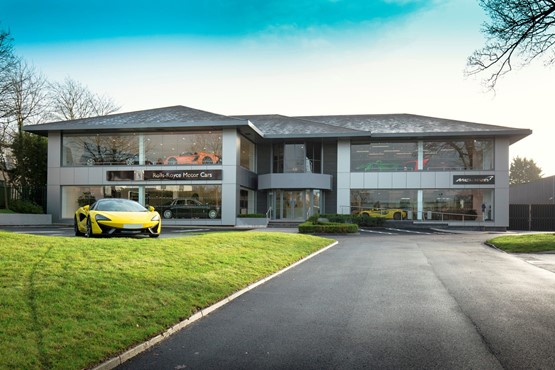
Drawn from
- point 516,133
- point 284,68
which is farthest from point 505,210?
point 284,68

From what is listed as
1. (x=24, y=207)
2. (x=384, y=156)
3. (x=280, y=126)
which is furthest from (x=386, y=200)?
(x=24, y=207)

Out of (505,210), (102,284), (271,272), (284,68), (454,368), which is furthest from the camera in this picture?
(505,210)

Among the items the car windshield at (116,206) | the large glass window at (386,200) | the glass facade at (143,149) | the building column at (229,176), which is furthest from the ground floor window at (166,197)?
the car windshield at (116,206)

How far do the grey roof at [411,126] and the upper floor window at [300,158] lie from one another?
4.01 meters

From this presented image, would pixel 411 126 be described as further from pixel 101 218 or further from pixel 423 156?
pixel 101 218

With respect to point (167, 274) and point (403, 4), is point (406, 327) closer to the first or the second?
point (167, 274)

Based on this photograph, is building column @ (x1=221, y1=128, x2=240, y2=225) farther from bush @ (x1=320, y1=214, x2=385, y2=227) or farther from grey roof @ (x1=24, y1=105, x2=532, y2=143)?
bush @ (x1=320, y1=214, x2=385, y2=227)

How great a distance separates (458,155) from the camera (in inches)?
→ 1336

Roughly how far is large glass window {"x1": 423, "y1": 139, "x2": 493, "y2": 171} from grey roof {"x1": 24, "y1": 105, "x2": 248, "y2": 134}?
48.7 ft

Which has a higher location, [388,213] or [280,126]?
[280,126]

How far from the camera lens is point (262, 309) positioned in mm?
6926

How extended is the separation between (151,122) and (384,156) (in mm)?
17766

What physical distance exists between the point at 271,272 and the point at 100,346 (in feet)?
20.5

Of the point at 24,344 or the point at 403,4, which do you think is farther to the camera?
the point at 403,4
